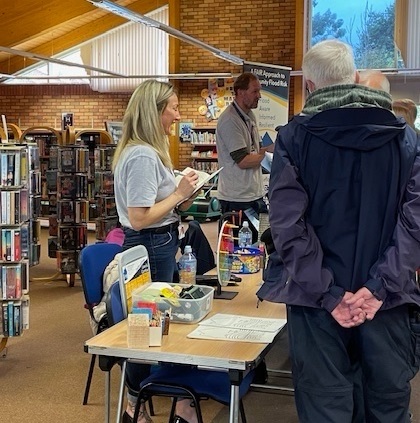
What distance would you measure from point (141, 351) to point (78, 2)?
39.6ft

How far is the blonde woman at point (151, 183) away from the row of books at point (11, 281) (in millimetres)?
1595

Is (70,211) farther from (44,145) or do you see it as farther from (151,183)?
(44,145)

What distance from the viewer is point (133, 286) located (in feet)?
8.87

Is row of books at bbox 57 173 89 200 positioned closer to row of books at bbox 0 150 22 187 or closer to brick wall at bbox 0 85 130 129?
row of books at bbox 0 150 22 187

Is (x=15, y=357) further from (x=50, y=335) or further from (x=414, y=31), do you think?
(x=414, y=31)

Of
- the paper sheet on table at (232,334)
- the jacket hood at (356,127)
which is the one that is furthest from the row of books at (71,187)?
the jacket hood at (356,127)

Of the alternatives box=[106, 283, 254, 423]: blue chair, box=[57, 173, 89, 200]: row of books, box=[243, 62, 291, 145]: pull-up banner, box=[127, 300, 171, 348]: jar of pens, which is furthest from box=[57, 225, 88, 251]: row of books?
box=[127, 300, 171, 348]: jar of pens

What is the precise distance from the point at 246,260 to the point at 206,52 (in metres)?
11.5

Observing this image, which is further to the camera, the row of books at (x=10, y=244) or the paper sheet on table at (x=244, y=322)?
the row of books at (x=10, y=244)

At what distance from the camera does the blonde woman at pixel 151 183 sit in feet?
9.47

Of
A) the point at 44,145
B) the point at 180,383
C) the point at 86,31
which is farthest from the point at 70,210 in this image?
the point at 86,31

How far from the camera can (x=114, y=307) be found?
2643 millimetres

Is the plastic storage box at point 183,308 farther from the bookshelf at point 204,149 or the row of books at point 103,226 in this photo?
the bookshelf at point 204,149

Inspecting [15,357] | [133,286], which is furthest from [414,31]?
[133,286]
